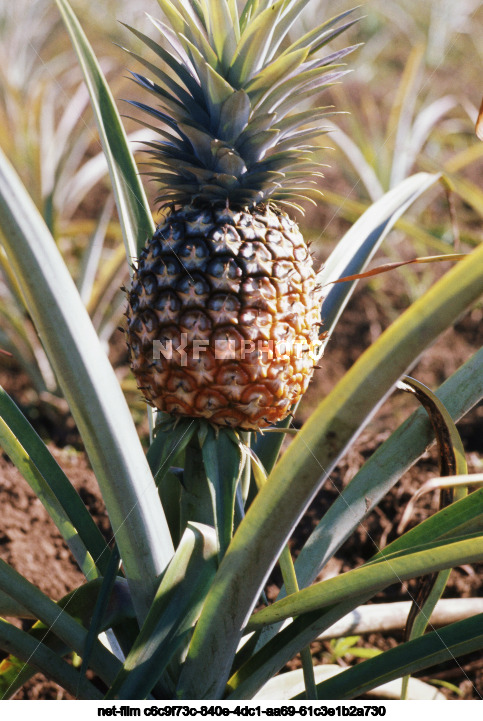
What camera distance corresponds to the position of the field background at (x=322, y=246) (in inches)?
52.8

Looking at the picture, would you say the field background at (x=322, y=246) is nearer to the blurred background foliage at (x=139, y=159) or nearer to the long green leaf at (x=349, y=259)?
the blurred background foliage at (x=139, y=159)

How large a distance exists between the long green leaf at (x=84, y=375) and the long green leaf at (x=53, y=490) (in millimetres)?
151

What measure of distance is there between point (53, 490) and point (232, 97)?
0.64 meters

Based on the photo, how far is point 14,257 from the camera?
564 mm

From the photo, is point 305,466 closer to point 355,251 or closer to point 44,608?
point 44,608

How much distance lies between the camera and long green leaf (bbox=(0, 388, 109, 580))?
0.83 m

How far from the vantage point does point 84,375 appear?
0.60m

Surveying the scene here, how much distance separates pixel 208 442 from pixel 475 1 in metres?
6.57

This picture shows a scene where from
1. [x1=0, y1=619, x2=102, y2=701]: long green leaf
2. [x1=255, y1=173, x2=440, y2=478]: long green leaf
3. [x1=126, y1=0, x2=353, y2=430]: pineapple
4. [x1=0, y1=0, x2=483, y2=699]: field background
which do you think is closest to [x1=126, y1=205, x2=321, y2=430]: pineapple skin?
[x1=126, y1=0, x2=353, y2=430]: pineapple

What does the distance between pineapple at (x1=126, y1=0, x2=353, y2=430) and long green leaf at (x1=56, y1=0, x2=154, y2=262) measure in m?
0.06

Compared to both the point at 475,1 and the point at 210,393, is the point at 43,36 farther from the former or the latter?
the point at 210,393

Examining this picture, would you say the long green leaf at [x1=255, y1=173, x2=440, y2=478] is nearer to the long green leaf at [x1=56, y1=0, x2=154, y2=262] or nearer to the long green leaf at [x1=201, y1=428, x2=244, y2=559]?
the long green leaf at [x1=201, y1=428, x2=244, y2=559]

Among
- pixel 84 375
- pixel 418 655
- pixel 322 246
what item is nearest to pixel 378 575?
pixel 418 655

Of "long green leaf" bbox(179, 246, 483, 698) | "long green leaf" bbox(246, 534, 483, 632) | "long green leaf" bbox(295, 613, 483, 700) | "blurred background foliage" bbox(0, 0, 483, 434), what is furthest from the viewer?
"blurred background foliage" bbox(0, 0, 483, 434)
